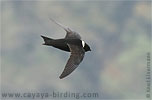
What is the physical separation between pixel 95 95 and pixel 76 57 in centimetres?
71

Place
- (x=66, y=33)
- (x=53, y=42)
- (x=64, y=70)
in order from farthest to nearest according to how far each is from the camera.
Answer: (x=66, y=33) → (x=53, y=42) → (x=64, y=70)

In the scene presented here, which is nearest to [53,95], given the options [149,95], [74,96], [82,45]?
[74,96]

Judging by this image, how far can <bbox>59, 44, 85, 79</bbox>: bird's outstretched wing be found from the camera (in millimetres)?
8066

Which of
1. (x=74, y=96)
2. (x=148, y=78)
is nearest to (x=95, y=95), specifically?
(x=74, y=96)

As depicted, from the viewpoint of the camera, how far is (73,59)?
8312mm

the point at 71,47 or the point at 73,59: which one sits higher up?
the point at 71,47

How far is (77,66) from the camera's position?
827cm

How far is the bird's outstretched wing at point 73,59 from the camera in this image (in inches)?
318

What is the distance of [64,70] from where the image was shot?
26.5ft

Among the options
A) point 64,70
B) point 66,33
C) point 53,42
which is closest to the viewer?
point 64,70

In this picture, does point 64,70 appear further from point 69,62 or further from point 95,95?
point 95,95

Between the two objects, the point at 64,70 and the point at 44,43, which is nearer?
the point at 64,70

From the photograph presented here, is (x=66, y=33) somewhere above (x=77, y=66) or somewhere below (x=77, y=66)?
above

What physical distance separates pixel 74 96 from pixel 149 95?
1.17m
